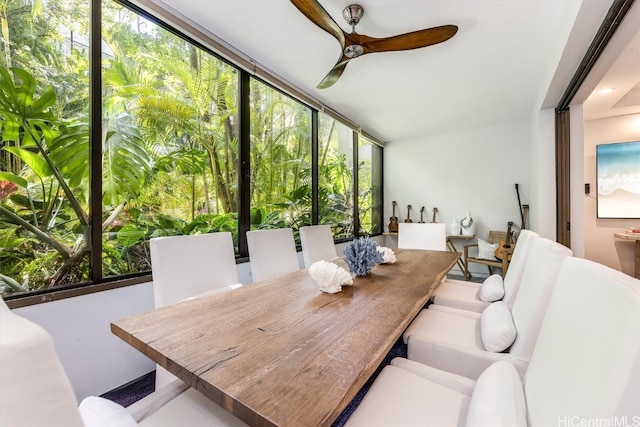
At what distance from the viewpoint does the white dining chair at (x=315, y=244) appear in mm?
2438

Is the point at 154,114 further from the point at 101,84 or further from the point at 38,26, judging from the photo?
the point at 38,26

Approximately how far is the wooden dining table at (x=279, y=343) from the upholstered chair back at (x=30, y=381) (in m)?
0.35

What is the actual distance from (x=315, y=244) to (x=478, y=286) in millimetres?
1435

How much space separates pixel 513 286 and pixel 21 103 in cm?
286

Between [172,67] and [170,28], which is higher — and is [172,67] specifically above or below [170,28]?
below

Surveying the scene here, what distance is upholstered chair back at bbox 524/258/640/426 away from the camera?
462 millimetres

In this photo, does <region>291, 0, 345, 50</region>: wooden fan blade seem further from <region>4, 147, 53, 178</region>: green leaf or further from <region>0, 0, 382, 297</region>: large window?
<region>4, 147, 53, 178</region>: green leaf

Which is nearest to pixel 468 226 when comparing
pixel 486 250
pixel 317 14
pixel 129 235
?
pixel 486 250

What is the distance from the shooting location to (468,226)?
180 inches

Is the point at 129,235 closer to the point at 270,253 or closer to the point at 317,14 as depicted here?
the point at 270,253

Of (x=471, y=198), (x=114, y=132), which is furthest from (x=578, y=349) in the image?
(x=471, y=198)

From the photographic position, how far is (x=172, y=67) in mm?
2141

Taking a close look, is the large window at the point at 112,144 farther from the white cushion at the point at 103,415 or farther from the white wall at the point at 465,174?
the white wall at the point at 465,174

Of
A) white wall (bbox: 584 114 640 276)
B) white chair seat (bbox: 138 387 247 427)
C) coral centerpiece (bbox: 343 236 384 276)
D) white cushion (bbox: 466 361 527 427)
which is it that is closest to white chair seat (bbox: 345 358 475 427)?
white cushion (bbox: 466 361 527 427)
